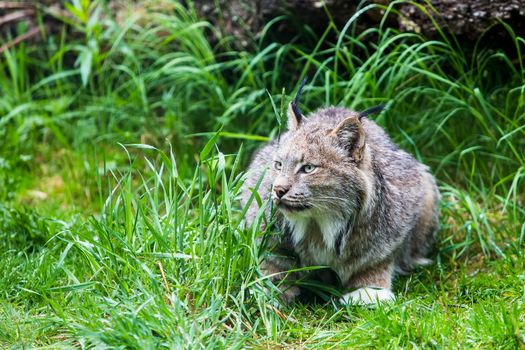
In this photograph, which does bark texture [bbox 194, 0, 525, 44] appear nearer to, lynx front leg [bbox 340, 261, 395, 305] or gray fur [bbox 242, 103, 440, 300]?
gray fur [bbox 242, 103, 440, 300]

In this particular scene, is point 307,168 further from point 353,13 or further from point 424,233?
point 353,13

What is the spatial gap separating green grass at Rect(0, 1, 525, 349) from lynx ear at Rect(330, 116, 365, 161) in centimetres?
39

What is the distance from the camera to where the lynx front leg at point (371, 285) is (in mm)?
4562

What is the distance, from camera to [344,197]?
14.4ft

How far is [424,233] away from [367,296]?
0.89 metres

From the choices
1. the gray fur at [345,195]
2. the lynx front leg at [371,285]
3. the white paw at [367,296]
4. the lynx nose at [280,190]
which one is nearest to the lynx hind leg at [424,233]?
the gray fur at [345,195]

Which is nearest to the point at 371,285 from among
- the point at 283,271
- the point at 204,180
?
the point at 283,271

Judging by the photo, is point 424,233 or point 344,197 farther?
point 424,233

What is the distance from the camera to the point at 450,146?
19.5 ft

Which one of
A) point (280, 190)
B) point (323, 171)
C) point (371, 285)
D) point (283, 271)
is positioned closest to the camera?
point (280, 190)

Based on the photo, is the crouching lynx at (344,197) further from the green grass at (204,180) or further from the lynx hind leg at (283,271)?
the green grass at (204,180)

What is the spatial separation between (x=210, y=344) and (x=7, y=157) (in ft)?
12.0

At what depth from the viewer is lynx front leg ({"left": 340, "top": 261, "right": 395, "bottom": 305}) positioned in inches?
180

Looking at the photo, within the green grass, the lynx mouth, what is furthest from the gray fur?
the green grass
